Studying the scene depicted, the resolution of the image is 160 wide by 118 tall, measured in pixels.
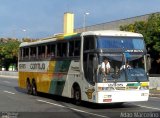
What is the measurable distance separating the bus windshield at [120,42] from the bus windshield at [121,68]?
42 cm

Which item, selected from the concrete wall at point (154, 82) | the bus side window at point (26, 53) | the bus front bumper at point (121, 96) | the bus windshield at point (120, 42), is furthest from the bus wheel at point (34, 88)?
the concrete wall at point (154, 82)

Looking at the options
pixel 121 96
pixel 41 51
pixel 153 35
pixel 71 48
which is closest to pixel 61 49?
pixel 71 48

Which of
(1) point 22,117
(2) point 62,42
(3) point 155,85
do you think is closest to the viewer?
(1) point 22,117

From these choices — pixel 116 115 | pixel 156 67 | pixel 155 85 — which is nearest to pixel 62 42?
pixel 116 115

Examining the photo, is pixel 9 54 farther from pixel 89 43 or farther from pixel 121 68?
pixel 121 68

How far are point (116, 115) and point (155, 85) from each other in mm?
18842

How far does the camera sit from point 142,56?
19.0 meters

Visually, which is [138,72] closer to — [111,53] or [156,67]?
[111,53]

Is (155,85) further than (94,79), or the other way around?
(155,85)

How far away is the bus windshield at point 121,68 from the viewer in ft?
59.5

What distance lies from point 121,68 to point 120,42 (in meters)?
1.22

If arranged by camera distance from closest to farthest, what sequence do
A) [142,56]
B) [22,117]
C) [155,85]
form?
1. [22,117]
2. [142,56]
3. [155,85]

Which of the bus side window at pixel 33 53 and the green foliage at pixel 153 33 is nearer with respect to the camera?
the bus side window at pixel 33 53

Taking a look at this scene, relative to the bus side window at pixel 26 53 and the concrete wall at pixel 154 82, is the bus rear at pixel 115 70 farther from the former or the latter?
the concrete wall at pixel 154 82
